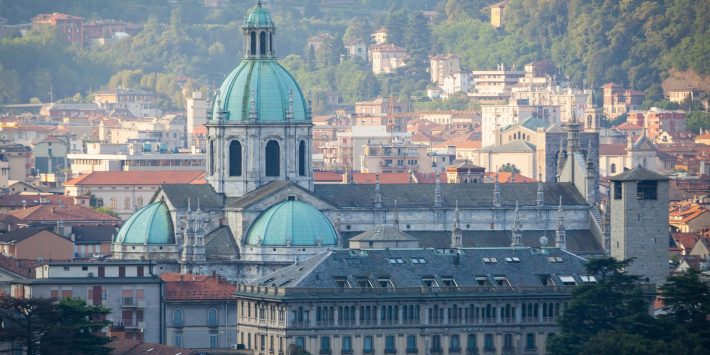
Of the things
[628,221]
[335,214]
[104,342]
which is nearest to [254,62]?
[335,214]

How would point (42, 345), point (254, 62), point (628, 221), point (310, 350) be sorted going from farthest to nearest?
1. point (254, 62)
2. point (628, 221)
3. point (310, 350)
4. point (42, 345)

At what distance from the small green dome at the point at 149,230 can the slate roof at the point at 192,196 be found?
94 centimetres

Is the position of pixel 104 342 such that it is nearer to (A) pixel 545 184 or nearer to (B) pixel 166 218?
(B) pixel 166 218

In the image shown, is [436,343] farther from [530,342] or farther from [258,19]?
[258,19]

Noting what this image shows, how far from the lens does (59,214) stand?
577 ft

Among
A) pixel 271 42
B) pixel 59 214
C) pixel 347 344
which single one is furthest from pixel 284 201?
pixel 59 214

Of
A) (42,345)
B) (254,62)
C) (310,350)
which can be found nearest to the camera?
(42,345)

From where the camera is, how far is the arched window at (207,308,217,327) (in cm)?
13050

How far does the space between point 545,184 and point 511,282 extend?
21592 millimetres

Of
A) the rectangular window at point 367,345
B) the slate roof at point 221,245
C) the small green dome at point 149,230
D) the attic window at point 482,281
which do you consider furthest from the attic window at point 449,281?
the small green dome at point 149,230

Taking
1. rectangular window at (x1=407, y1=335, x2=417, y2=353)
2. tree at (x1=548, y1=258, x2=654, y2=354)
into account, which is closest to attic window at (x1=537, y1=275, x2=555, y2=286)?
tree at (x1=548, y1=258, x2=654, y2=354)

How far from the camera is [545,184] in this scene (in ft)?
493

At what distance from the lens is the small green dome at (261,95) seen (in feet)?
478

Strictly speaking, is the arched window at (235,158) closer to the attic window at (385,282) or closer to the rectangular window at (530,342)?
the attic window at (385,282)
